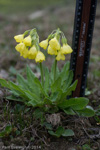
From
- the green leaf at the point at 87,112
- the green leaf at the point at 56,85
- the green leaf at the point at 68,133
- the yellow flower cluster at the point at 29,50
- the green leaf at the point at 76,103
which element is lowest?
the green leaf at the point at 68,133

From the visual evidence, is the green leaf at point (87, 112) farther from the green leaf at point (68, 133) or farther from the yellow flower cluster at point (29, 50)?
the yellow flower cluster at point (29, 50)

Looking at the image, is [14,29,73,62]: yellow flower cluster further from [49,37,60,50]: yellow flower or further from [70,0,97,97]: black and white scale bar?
[70,0,97,97]: black and white scale bar

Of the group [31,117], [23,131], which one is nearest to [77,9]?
[31,117]

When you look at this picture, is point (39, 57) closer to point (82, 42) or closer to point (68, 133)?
point (82, 42)

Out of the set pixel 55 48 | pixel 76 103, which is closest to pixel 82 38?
pixel 55 48

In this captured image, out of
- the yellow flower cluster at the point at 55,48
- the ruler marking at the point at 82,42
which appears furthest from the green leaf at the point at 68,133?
the yellow flower cluster at the point at 55,48

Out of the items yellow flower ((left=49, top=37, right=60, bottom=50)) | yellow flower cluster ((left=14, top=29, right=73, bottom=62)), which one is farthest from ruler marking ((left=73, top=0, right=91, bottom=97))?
yellow flower ((left=49, top=37, right=60, bottom=50))

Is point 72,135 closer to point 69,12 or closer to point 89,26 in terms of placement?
point 89,26
